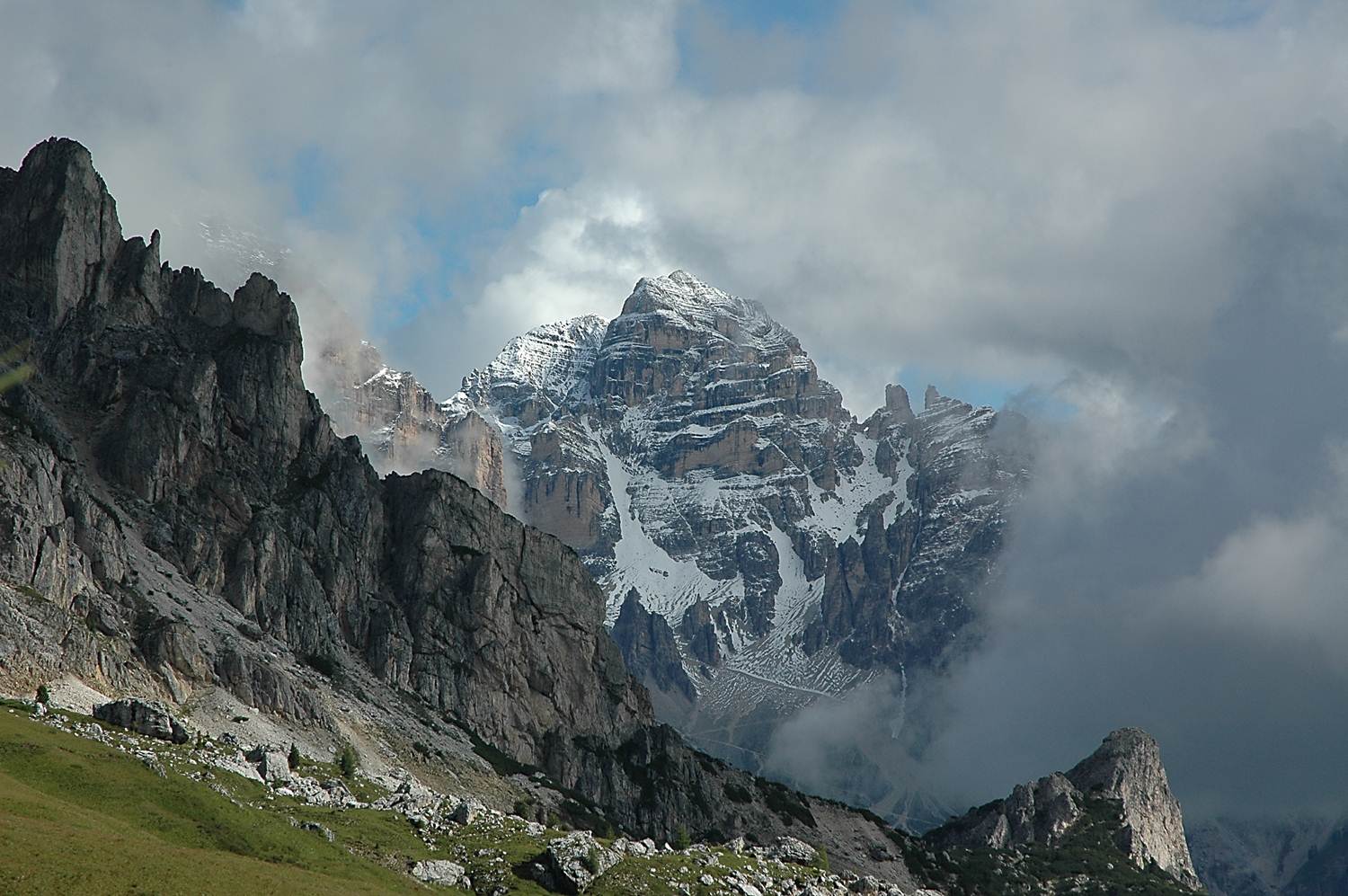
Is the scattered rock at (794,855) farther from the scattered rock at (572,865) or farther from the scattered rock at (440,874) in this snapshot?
the scattered rock at (440,874)

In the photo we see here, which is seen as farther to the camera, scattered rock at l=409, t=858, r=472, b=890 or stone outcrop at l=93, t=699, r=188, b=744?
stone outcrop at l=93, t=699, r=188, b=744

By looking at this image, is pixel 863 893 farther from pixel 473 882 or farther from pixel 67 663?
pixel 67 663

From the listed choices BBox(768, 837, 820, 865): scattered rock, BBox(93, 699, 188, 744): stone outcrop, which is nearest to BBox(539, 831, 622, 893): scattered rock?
BBox(768, 837, 820, 865): scattered rock

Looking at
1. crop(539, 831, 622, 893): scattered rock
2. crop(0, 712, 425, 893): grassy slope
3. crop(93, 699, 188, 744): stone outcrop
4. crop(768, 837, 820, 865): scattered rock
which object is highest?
crop(768, 837, 820, 865): scattered rock

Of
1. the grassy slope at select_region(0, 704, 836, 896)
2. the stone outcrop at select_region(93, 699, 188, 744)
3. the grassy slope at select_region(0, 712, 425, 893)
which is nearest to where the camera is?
the grassy slope at select_region(0, 712, 425, 893)

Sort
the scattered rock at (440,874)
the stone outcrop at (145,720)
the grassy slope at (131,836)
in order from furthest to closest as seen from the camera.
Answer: the stone outcrop at (145,720), the scattered rock at (440,874), the grassy slope at (131,836)

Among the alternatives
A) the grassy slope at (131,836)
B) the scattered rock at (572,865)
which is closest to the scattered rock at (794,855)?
the scattered rock at (572,865)

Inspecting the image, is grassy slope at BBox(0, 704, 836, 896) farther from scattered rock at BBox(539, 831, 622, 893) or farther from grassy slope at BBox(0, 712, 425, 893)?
scattered rock at BBox(539, 831, 622, 893)

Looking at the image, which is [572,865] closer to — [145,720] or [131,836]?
[131,836]

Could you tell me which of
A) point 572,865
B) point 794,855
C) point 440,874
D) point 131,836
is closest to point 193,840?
point 131,836

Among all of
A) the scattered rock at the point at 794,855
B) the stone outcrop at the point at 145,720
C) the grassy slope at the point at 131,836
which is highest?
the scattered rock at the point at 794,855

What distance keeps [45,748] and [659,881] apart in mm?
42608

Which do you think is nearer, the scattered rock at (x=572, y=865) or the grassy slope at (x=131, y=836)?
the grassy slope at (x=131, y=836)

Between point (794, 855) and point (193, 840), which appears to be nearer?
point (193, 840)
